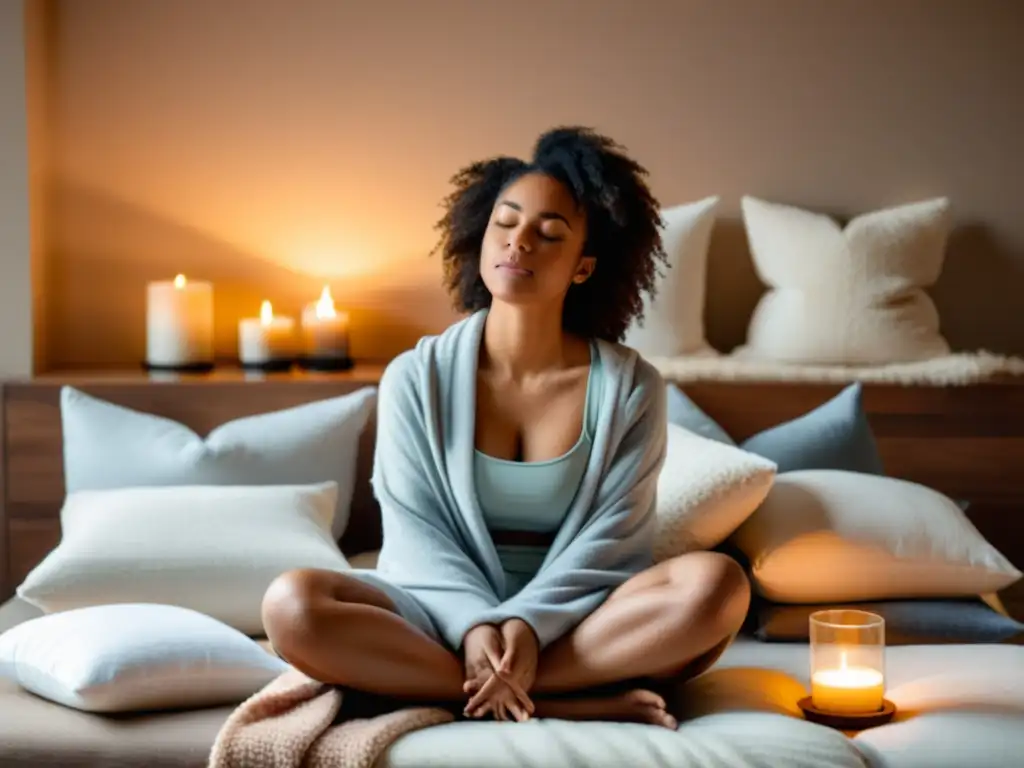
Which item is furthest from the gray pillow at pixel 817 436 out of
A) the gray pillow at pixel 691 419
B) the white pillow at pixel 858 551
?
the white pillow at pixel 858 551

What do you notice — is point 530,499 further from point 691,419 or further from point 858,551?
point 691,419

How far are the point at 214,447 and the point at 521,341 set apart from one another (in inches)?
32.9

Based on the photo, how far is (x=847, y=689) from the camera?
205 centimetres

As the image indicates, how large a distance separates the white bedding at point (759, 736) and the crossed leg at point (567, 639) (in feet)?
0.24

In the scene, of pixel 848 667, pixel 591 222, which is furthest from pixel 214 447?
pixel 848 667

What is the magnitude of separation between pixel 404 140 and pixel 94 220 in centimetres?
72

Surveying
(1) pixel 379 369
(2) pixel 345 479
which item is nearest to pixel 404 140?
(1) pixel 379 369

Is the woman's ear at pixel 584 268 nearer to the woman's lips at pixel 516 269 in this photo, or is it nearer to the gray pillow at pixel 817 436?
the woman's lips at pixel 516 269

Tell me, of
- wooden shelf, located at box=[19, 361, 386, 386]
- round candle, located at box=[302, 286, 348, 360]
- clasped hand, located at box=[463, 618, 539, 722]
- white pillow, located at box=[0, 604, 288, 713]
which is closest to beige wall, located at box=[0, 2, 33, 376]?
wooden shelf, located at box=[19, 361, 386, 386]

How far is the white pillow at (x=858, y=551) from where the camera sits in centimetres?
251

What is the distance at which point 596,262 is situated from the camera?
2.37m

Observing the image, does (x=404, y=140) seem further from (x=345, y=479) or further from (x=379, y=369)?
(x=345, y=479)

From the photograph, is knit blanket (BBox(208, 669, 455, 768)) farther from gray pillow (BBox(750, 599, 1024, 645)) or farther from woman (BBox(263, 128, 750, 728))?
gray pillow (BBox(750, 599, 1024, 645))

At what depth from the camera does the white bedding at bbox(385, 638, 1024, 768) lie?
186cm
